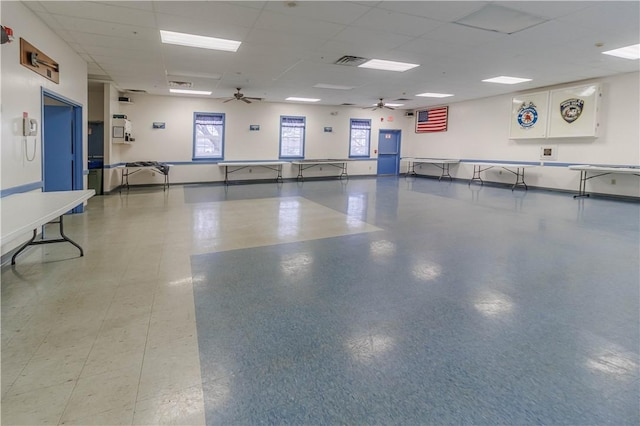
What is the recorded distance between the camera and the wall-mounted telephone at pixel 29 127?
414cm

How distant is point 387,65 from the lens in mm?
7496

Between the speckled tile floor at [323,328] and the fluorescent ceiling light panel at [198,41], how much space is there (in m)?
3.07

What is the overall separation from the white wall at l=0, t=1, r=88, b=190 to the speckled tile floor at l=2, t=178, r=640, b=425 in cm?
95

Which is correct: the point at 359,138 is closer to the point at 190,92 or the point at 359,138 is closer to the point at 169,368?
the point at 190,92

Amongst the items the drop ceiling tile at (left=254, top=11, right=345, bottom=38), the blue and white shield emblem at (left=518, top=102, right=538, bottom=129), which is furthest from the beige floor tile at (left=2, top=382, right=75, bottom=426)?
the blue and white shield emblem at (left=518, top=102, right=538, bottom=129)

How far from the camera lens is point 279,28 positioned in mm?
5195

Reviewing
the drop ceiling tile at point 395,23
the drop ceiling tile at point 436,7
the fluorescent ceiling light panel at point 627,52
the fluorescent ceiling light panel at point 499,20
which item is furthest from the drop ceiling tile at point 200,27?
the fluorescent ceiling light panel at point 627,52

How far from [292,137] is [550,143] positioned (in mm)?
8270

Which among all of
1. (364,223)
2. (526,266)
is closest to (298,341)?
(526,266)

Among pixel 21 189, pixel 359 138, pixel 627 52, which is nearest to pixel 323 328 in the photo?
pixel 21 189

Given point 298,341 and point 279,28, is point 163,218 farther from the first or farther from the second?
point 298,341

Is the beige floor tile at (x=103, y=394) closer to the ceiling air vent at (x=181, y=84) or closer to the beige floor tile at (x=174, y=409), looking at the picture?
the beige floor tile at (x=174, y=409)

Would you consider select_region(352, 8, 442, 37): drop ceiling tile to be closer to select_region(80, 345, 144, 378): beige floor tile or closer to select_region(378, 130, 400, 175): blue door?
select_region(80, 345, 144, 378): beige floor tile

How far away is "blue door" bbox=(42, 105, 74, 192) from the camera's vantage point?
607cm
